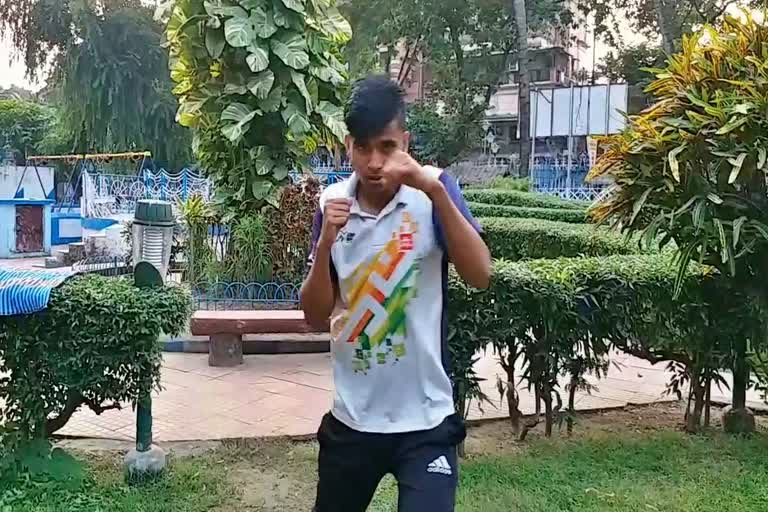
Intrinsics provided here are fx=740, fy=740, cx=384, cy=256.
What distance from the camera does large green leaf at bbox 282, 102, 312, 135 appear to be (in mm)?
6812

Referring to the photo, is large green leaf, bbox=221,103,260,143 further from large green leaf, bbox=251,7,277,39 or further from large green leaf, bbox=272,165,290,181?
large green leaf, bbox=251,7,277,39

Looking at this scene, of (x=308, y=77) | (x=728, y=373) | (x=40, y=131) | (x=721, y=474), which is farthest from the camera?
(x=40, y=131)

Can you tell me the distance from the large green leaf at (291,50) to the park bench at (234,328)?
2448mm

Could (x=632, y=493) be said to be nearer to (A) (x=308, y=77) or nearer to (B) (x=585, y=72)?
(A) (x=308, y=77)

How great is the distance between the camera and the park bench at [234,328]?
18.1 feet

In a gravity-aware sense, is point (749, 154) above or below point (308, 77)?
below

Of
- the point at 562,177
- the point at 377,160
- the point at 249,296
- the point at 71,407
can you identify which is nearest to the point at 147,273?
the point at 71,407

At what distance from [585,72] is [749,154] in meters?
30.8

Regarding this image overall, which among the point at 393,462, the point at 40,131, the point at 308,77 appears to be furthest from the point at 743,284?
the point at 40,131

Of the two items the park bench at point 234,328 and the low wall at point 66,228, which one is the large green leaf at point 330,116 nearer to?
the park bench at point 234,328

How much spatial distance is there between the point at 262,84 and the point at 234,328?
7.97 ft

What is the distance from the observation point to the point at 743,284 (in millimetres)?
3799

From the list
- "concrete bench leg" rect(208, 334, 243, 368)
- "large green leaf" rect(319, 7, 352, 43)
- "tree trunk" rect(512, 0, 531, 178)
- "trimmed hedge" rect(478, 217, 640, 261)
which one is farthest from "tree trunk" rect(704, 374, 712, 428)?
"tree trunk" rect(512, 0, 531, 178)

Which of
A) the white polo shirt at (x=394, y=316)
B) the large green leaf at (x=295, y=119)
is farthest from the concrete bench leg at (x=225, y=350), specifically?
the white polo shirt at (x=394, y=316)
